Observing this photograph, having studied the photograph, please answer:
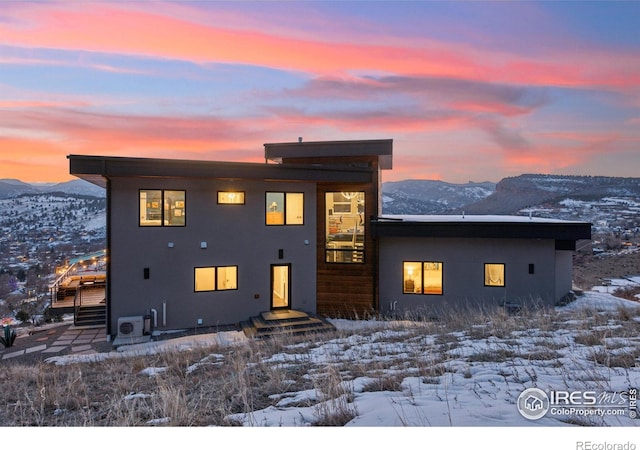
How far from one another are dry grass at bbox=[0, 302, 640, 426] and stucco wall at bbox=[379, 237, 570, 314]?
4612 millimetres

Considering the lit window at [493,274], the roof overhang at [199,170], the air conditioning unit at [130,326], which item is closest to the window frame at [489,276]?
the lit window at [493,274]

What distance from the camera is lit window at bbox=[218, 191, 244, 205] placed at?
34.6 feet

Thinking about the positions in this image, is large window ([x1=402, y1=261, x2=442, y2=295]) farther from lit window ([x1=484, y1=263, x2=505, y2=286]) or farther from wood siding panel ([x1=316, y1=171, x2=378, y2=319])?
lit window ([x1=484, y1=263, x2=505, y2=286])

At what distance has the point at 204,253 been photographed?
34.0 feet

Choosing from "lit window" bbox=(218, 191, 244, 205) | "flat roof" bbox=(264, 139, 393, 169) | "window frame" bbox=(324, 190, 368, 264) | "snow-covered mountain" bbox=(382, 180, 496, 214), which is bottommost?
"window frame" bbox=(324, 190, 368, 264)

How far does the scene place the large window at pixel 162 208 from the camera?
9.88m

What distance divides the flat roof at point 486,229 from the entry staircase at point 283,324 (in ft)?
11.6

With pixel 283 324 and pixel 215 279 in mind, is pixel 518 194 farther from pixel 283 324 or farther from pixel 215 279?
pixel 215 279

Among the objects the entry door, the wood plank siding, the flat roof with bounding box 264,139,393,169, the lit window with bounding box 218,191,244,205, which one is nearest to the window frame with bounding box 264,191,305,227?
the wood plank siding

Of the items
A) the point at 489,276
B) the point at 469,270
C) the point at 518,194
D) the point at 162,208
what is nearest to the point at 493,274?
the point at 489,276

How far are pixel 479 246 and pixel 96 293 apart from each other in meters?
13.6

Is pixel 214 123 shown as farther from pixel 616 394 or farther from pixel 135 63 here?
pixel 616 394

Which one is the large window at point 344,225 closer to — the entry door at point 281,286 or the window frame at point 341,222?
the window frame at point 341,222
